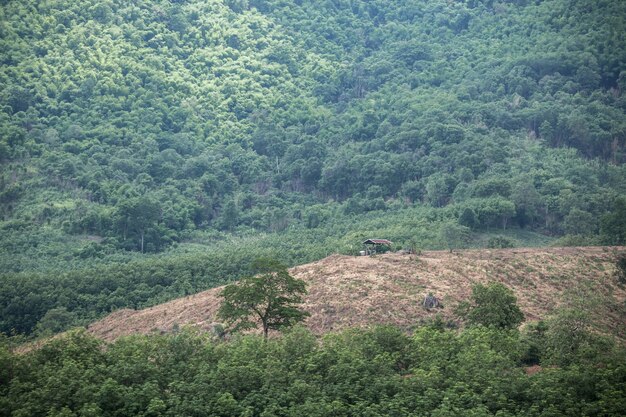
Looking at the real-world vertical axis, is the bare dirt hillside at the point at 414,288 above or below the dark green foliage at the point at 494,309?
below

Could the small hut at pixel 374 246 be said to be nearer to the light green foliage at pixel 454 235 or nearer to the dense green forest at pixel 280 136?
Result: the dense green forest at pixel 280 136

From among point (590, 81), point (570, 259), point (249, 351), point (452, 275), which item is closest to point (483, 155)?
point (590, 81)

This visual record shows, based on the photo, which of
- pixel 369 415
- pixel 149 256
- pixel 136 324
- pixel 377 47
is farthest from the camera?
pixel 377 47

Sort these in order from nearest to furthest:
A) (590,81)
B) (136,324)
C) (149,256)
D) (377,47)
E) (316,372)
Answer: (316,372), (136,324), (149,256), (590,81), (377,47)

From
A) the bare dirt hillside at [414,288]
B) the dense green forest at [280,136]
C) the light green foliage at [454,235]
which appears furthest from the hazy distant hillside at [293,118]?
the bare dirt hillside at [414,288]

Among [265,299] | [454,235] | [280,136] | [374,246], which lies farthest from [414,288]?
[280,136]

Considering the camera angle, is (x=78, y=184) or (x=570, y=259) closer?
(x=570, y=259)

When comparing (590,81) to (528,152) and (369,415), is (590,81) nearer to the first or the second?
(528,152)
